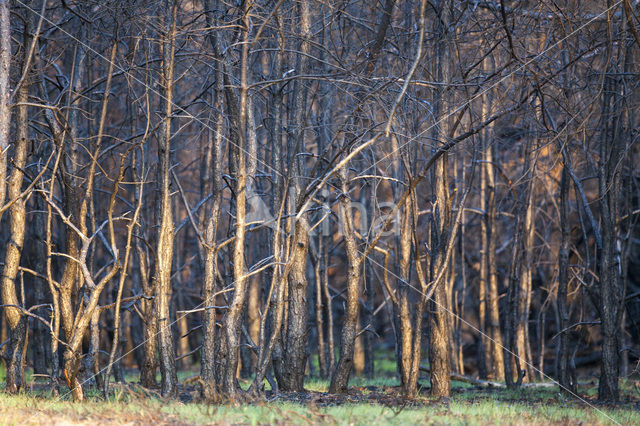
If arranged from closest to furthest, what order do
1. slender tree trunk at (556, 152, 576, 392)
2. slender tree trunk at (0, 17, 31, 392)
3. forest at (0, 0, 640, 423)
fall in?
1. forest at (0, 0, 640, 423)
2. slender tree trunk at (0, 17, 31, 392)
3. slender tree trunk at (556, 152, 576, 392)

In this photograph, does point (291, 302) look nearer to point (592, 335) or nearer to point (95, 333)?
point (95, 333)

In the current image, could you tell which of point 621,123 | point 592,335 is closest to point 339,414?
point 621,123

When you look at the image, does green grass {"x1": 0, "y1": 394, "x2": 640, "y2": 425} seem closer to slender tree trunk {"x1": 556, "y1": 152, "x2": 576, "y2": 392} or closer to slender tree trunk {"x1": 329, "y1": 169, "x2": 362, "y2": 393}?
slender tree trunk {"x1": 329, "y1": 169, "x2": 362, "y2": 393}

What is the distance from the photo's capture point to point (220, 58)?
970 cm

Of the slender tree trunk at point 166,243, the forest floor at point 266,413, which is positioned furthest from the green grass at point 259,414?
the slender tree trunk at point 166,243

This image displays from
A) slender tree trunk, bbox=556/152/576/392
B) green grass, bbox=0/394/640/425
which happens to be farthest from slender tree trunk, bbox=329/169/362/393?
slender tree trunk, bbox=556/152/576/392

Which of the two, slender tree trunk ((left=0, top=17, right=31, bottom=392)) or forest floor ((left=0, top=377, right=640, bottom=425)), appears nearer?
forest floor ((left=0, top=377, right=640, bottom=425))

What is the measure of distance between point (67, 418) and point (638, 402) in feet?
29.8

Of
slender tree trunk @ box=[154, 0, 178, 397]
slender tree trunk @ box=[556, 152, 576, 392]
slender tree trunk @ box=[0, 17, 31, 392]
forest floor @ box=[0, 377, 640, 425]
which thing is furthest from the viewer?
slender tree trunk @ box=[556, 152, 576, 392]

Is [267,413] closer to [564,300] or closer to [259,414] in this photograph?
[259,414]

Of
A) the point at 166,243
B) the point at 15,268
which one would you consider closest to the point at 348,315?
the point at 166,243

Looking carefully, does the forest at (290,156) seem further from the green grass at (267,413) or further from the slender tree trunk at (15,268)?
the green grass at (267,413)

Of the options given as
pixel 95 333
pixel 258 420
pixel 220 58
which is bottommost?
pixel 258 420

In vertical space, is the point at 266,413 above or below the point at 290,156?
below
